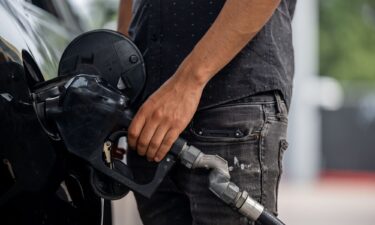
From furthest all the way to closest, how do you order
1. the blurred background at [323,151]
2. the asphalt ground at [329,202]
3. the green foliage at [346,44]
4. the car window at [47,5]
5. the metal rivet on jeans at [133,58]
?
1. the green foliage at [346,44]
2. the blurred background at [323,151]
3. the asphalt ground at [329,202]
4. the car window at [47,5]
5. the metal rivet on jeans at [133,58]

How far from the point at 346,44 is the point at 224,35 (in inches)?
1199

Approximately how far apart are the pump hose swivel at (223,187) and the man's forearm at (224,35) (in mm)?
158

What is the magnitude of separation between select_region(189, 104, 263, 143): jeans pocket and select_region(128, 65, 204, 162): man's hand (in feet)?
0.40

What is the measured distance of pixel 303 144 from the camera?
45.3ft

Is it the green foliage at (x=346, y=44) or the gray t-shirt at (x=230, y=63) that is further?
the green foliage at (x=346, y=44)

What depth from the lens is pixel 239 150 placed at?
1.80m

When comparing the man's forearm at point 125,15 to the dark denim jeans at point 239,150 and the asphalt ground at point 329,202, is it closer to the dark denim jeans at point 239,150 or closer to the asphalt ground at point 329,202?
the dark denim jeans at point 239,150

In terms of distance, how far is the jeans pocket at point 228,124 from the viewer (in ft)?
5.92

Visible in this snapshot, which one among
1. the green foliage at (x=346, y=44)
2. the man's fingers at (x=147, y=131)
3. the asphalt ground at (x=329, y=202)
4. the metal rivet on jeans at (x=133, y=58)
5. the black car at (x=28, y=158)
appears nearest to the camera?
the black car at (x=28, y=158)

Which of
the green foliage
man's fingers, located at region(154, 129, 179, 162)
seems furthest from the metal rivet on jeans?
the green foliage

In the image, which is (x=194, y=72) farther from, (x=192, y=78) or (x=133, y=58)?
(x=133, y=58)

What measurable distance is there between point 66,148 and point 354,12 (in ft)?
103

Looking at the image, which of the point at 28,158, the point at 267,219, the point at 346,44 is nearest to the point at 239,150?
the point at 267,219

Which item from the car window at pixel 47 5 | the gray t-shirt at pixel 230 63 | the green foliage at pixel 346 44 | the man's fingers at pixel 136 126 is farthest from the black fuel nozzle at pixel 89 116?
the green foliage at pixel 346 44
